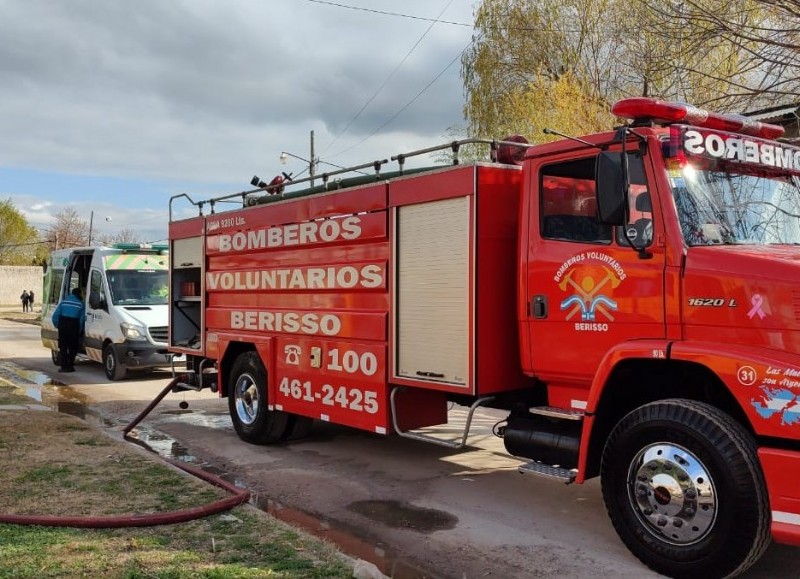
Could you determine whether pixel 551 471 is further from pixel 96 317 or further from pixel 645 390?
pixel 96 317

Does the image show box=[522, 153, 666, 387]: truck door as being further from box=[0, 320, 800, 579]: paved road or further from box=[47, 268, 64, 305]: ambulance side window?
box=[47, 268, 64, 305]: ambulance side window

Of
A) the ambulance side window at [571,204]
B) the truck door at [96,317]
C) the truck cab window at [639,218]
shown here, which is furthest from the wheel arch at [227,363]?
the truck door at [96,317]

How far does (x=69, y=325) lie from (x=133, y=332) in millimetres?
2192

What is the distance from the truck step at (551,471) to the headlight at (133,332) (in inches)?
387

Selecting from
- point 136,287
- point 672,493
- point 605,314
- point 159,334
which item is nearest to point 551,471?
point 672,493

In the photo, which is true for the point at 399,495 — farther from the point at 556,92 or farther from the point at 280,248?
the point at 556,92

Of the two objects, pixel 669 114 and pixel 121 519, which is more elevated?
pixel 669 114

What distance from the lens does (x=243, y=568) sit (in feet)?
13.5

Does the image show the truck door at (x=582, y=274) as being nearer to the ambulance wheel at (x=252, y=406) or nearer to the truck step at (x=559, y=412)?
the truck step at (x=559, y=412)

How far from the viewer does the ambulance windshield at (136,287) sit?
45.5 ft

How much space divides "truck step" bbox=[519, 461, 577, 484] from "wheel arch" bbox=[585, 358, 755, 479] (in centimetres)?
14

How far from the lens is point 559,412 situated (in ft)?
16.6

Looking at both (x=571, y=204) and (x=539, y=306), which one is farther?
(x=539, y=306)

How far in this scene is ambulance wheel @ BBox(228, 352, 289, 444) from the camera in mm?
7824
